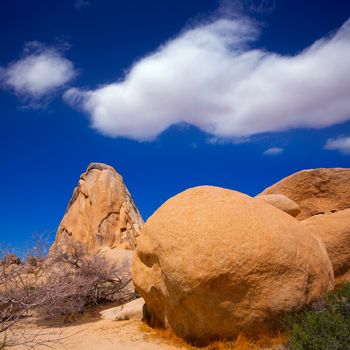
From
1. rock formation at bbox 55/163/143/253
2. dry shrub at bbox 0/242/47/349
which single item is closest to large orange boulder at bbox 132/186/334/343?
dry shrub at bbox 0/242/47/349

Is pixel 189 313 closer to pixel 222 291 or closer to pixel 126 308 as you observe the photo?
pixel 222 291

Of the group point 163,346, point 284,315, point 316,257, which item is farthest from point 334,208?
point 163,346

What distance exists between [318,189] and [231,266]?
7.19 meters

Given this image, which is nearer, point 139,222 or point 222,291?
point 222,291

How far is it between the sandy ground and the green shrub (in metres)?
1.98

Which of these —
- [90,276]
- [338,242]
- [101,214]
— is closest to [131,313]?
[90,276]

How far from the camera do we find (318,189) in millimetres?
12219

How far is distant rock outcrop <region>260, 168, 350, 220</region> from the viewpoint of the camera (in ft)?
39.1

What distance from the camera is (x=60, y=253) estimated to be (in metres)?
12.3

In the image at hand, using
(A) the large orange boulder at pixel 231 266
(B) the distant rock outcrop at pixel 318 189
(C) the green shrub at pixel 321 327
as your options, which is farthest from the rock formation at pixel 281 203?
(C) the green shrub at pixel 321 327

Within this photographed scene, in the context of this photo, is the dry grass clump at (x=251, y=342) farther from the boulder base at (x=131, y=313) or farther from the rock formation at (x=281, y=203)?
the rock formation at (x=281, y=203)

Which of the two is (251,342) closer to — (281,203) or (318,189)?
(281,203)

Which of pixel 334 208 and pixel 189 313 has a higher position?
pixel 334 208

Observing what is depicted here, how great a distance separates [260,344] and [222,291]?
1002 mm
